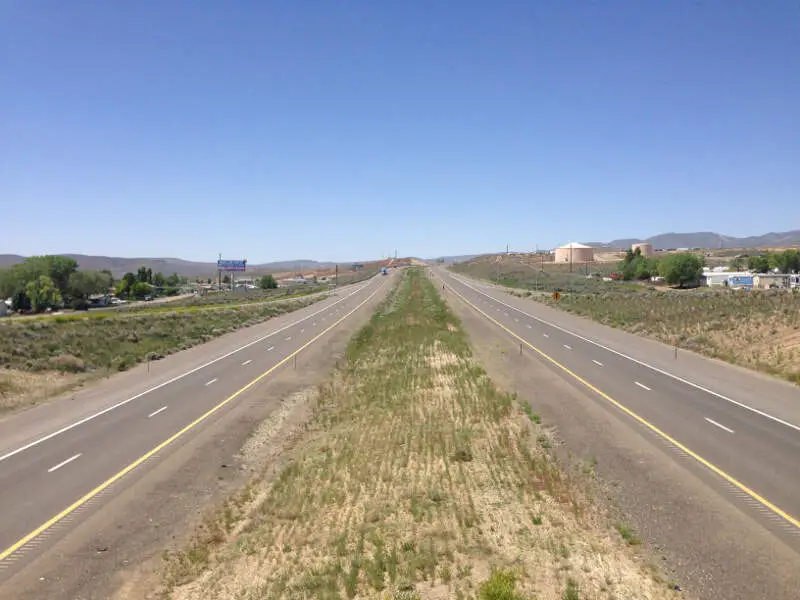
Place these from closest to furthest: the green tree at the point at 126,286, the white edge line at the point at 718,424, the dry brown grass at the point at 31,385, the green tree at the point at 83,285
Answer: the white edge line at the point at 718,424, the dry brown grass at the point at 31,385, the green tree at the point at 83,285, the green tree at the point at 126,286

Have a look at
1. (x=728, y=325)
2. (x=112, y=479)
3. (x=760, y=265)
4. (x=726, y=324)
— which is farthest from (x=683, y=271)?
(x=112, y=479)

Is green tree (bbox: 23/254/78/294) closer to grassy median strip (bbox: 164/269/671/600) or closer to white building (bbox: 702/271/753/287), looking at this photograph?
grassy median strip (bbox: 164/269/671/600)

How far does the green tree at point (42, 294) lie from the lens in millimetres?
107062

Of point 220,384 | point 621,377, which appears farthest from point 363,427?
point 621,377

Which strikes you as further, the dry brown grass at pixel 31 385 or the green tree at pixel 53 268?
the green tree at pixel 53 268

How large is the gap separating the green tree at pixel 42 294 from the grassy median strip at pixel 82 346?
56.4 m

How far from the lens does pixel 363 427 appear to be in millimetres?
22266

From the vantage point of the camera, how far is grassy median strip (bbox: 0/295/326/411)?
3103 cm

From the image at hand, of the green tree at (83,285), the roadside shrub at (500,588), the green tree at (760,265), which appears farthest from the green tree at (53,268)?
the green tree at (760,265)

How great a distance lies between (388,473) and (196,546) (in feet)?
17.9

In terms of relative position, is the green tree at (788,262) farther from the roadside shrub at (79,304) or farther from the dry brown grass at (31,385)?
the roadside shrub at (79,304)

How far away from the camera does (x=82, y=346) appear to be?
42.0 meters

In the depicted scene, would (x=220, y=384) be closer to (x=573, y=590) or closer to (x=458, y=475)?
(x=458, y=475)

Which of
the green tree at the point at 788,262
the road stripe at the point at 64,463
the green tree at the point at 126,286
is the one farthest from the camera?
the green tree at the point at 126,286
